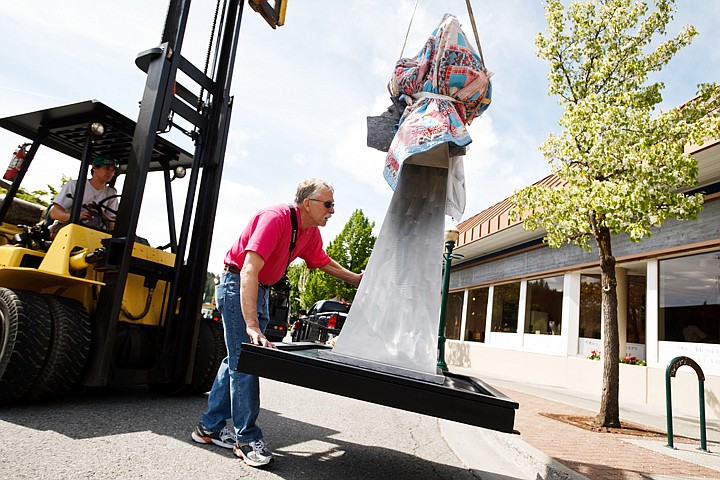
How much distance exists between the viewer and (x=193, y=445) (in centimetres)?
363

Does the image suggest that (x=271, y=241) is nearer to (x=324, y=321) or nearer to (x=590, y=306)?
(x=590, y=306)

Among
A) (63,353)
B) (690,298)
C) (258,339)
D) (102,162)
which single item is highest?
(102,162)

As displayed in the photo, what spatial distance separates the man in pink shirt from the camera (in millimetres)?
3266

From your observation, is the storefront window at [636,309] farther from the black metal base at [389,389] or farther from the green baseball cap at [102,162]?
the green baseball cap at [102,162]

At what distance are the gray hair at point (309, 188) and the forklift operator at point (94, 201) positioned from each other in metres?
2.65

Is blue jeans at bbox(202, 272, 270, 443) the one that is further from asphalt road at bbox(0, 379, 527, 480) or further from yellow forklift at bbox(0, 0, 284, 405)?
yellow forklift at bbox(0, 0, 284, 405)

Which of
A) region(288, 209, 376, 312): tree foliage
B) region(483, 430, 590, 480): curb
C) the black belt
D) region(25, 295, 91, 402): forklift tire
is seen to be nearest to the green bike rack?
region(483, 430, 590, 480): curb

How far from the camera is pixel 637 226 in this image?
21.5 feet

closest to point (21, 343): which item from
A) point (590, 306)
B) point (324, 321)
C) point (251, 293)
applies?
point (251, 293)

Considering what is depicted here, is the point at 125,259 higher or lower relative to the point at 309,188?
lower

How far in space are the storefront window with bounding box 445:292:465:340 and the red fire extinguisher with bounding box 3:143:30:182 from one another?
17.9 metres

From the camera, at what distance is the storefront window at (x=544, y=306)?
14305 mm

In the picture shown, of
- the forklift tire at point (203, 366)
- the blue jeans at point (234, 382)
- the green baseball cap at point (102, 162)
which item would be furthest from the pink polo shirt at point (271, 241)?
the green baseball cap at point (102, 162)

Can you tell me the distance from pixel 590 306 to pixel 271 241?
12.2 m
